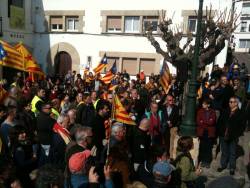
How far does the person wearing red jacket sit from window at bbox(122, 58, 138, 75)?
12639mm

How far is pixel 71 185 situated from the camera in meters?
3.86

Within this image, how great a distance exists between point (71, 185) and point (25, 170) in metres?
1.18

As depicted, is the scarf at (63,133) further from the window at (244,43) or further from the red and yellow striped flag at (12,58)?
the window at (244,43)

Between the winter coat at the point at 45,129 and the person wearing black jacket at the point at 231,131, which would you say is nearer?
the winter coat at the point at 45,129

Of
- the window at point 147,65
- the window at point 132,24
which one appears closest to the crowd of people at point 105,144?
the window at point 147,65

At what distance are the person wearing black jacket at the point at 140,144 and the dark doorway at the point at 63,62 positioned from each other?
16.8 m

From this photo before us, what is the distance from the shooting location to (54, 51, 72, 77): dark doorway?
21969 millimetres

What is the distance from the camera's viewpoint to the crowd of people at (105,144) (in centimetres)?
379

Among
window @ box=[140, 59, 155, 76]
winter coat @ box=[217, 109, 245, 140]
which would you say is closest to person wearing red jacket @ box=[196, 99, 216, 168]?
winter coat @ box=[217, 109, 245, 140]

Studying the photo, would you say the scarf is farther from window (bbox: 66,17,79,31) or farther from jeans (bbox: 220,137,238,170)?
window (bbox: 66,17,79,31)

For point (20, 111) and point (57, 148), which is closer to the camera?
point (57, 148)

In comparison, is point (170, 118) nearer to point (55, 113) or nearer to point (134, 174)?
point (55, 113)

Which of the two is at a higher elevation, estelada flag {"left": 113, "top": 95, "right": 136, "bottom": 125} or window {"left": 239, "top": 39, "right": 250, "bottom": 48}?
window {"left": 239, "top": 39, "right": 250, "bottom": 48}

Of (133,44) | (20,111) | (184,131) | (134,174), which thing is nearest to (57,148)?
(134,174)
